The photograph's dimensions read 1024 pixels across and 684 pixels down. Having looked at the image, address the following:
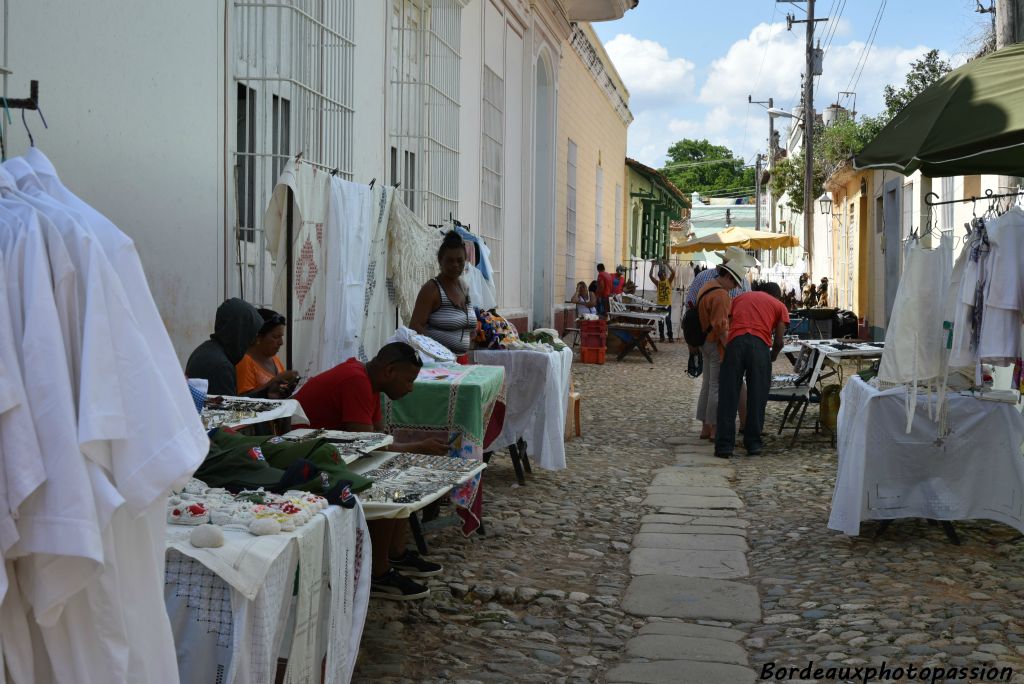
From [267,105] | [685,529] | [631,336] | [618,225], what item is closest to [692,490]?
[685,529]

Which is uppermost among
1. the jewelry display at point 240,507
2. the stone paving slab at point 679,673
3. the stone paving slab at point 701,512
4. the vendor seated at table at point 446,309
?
the vendor seated at table at point 446,309

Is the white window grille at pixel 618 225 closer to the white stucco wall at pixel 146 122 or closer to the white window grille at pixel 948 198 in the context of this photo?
the white window grille at pixel 948 198

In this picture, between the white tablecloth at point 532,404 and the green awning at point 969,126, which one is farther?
the white tablecloth at point 532,404

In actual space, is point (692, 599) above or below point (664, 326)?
below

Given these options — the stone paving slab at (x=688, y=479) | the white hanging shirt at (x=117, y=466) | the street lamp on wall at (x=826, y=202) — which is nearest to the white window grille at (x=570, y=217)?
the street lamp on wall at (x=826, y=202)

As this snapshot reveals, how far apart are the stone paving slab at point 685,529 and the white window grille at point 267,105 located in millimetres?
2851

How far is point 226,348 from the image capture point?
17.9ft

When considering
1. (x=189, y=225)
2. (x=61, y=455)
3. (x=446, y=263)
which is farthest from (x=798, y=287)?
(x=61, y=455)

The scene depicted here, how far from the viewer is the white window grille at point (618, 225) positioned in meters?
28.7

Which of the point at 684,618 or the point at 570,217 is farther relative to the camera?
the point at 570,217

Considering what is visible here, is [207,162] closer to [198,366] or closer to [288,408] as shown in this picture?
[198,366]

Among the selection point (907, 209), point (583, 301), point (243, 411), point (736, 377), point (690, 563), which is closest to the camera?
point (243, 411)

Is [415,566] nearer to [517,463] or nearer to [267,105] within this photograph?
[517,463]

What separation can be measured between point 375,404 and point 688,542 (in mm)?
2227
